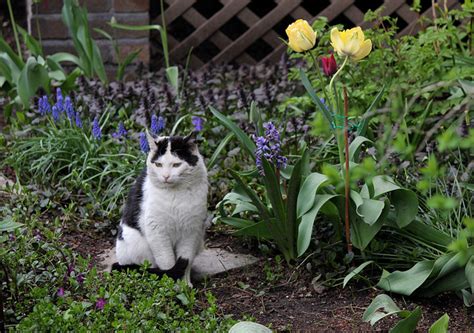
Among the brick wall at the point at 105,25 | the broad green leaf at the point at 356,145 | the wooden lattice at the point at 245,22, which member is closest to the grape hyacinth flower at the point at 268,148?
the broad green leaf at the point at 356,145

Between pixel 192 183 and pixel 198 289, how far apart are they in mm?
431

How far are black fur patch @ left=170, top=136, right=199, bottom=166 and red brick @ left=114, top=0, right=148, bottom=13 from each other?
9.62 feet

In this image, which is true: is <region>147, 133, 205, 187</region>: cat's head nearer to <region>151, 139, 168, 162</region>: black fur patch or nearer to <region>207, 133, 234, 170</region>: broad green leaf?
<region>151, 139, 168, 162</region>: black fur patch

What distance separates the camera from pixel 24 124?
16.7 ft

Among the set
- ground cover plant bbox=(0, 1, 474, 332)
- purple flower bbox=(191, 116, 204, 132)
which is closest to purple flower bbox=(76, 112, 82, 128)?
ground cover plant bbox=(0, 1, 474, 332)

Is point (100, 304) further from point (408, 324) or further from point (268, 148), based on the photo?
point (408, 324)

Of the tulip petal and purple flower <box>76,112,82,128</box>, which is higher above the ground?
the tulip petal

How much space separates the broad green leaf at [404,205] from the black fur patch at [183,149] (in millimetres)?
799

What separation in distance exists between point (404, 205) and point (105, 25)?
11.6 ft

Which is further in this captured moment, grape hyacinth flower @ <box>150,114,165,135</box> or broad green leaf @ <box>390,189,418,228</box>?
grape hyacinth flower @ <box>150,114,165,135</box>

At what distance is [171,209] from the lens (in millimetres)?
3393

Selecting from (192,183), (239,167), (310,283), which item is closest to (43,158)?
A: (239,167)

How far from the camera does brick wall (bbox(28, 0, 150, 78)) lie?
6.15 meters

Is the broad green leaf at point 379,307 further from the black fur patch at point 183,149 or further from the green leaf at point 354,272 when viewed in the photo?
the black fur patch at point 183,149
